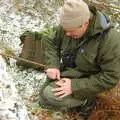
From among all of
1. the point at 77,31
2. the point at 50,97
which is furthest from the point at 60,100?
the point at 77,31

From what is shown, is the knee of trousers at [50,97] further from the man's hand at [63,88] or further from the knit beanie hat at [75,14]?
the knit beanie hat at [75,14]

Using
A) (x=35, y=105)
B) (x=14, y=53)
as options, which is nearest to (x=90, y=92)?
(x=35, y=105)

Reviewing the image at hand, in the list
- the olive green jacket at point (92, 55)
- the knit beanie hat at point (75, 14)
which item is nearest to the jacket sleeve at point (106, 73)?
the olive green jacket at point (92, 55)

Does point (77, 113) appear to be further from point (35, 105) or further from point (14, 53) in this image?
point (14, 53)

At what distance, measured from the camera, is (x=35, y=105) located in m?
4.36

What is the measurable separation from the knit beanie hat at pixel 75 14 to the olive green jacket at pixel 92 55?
0.59ft

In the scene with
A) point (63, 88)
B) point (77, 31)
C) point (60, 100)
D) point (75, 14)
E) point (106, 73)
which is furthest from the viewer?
point (60, 100)

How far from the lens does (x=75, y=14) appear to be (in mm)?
3547

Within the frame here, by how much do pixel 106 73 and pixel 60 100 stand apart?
659 mm

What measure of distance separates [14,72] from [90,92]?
→ 1115 mm

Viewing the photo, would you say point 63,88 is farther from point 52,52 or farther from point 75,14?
point 75,14

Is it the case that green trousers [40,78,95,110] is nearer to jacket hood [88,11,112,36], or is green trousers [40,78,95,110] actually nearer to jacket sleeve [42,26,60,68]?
jacket sleeve [42,26,60,68]

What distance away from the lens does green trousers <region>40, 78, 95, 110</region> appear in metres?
4.23

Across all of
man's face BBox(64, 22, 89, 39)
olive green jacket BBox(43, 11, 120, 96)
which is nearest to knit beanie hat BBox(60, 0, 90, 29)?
man's face BBox(64, 22, 89, 39)
